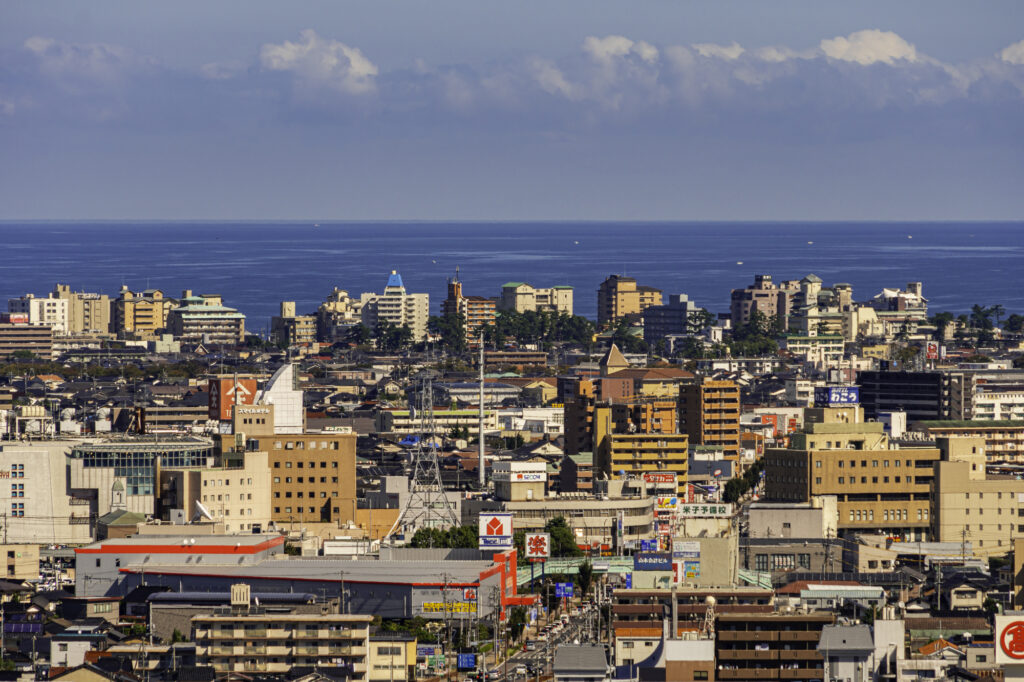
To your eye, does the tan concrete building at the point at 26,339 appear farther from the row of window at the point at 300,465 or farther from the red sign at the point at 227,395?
the row of window at the point at 300,465

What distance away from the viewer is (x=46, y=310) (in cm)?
15588

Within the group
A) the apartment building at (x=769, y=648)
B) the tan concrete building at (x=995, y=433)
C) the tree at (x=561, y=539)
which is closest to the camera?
the apartment building at (x=769, y=648)

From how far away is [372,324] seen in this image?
157750 mm

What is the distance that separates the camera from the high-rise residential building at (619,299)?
172125 millimetres

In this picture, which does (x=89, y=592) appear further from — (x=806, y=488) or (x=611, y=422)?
(x=611, y=422)

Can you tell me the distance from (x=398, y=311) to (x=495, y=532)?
106528 mm

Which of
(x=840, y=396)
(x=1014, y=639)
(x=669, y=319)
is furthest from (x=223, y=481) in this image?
(x=669, y=319)

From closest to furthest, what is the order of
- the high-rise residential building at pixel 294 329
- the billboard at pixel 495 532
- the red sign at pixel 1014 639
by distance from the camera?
1. the red sign at pixel 1014 639
2. the billboard at pixel 495 532
3. the high-rise residential building at pixel 294 329

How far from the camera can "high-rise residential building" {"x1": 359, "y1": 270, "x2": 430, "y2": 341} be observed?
15738cm

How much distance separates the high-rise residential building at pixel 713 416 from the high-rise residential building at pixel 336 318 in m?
71.9

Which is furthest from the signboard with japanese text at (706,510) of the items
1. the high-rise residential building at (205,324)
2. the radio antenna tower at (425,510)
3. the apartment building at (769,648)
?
the high-rise residential building at (205,324)

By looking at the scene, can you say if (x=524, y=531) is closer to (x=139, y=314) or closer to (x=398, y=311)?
(x=398, y=311)

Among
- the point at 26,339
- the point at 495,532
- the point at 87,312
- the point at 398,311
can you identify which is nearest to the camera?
the point at 495,532

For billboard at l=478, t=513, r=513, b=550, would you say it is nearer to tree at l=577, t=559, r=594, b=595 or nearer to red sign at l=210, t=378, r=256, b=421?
tree at l=577, t=559, r=594, b=595
